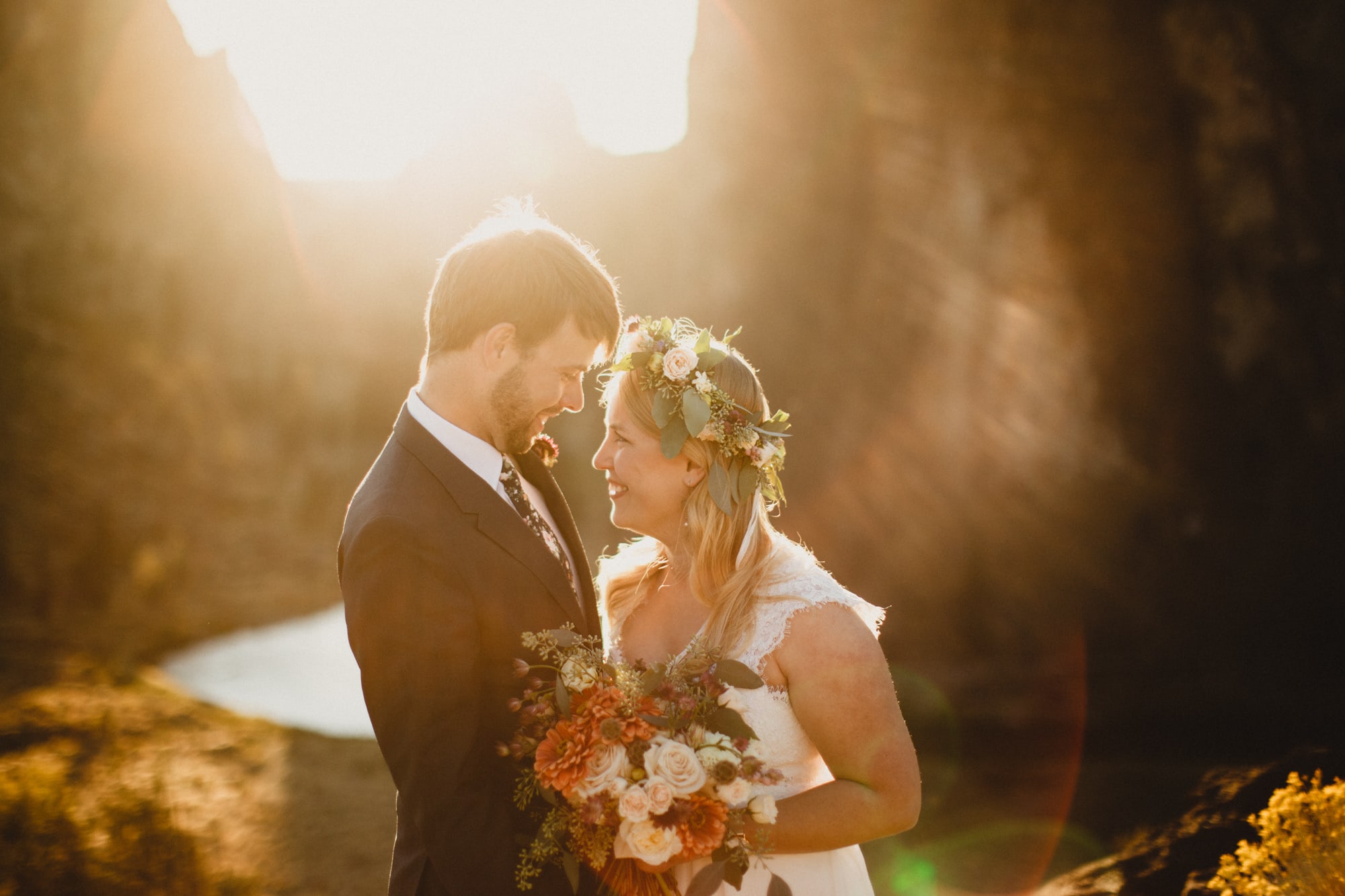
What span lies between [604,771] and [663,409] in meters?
1.25

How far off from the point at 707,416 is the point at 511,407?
0.69 meters

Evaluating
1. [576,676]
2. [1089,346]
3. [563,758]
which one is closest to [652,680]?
[576,676]

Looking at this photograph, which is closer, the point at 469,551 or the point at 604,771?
the point at 604,771

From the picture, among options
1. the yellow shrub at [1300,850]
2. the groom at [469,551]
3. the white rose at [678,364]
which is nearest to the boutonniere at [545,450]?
the groom at [469,551]

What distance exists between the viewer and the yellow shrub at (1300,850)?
3.10 metres

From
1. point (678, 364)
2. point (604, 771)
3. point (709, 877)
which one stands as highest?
point (678, 364)

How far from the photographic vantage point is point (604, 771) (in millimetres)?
2049

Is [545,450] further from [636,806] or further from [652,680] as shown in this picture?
[636,806]

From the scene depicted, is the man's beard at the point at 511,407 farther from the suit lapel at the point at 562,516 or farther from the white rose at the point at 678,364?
the white rose at the point at 678,364

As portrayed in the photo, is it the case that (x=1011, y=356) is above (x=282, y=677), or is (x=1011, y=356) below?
above

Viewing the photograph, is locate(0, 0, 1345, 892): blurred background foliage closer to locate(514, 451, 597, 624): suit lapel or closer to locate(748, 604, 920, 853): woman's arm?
locate(748, 604, 920, 853): woman's arm

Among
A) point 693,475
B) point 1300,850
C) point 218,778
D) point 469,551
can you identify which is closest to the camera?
point 469,551

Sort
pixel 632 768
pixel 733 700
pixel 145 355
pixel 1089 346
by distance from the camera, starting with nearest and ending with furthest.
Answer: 1. pixel 632 768
2. pixel 733 700
3. pixel 1089 346
4. pixel 145 355

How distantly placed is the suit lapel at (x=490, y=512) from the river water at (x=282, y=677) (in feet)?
29.8
